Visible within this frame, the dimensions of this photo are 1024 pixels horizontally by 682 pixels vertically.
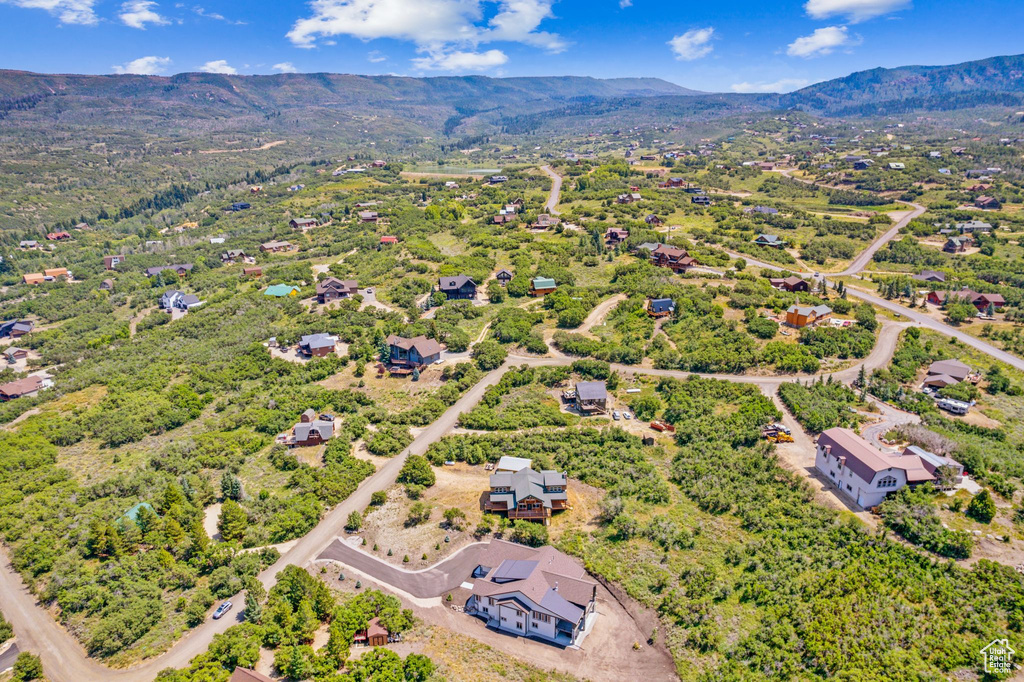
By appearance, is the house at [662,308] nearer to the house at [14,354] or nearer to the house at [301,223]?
the house at [301,223]

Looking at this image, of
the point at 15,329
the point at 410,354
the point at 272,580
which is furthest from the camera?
the point at 15,329

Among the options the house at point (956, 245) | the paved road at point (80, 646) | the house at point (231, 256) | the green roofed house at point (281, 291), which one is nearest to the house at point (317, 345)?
the green roofed house at point (281, 291)

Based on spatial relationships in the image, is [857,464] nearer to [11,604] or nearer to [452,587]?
[452,587]

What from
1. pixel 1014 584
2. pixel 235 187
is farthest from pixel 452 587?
pixel 235 187

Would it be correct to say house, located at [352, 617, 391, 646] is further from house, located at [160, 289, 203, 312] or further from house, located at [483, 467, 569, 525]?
house, located at [160, 289, 203, 312]

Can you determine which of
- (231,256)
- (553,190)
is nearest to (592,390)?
(231,256)

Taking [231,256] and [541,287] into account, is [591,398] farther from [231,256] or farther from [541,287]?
[231,256]

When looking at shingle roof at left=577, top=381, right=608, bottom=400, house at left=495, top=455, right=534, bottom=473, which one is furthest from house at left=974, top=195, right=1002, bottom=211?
house at left=495, top=455, right=534, bottom=473
